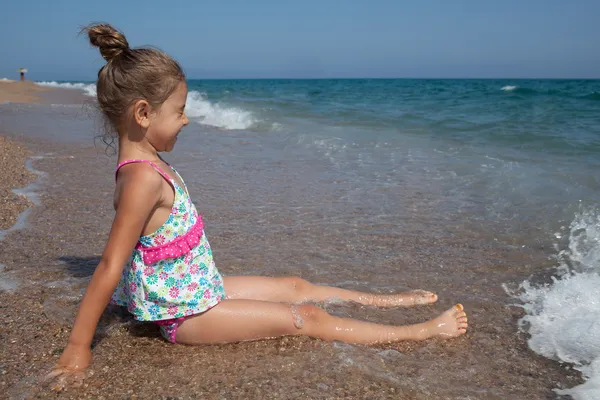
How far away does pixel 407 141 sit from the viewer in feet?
31.9

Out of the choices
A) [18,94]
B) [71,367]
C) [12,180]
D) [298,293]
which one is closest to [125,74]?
A: [71,367]

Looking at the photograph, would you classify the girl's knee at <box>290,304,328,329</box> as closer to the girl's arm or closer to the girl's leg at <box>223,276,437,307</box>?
the girl's leg at <box>223,276,437,307</box>

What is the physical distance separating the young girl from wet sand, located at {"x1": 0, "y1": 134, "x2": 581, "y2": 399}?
8 centimetres

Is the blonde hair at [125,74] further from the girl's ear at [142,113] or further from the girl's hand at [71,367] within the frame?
the girl's hand at [71,367]

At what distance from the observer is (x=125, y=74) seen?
213 cm

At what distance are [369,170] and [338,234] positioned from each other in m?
2.75

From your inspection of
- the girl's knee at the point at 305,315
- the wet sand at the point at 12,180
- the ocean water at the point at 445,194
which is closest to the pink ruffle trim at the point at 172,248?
the girl's knee at the point at 305,315

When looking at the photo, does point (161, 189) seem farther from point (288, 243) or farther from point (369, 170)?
point (369, 170)

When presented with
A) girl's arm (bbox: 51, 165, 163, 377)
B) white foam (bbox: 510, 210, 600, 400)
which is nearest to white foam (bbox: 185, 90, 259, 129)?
white foam (bbox: 510, 210, 600, 400)

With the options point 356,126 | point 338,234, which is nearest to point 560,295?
point 338,234

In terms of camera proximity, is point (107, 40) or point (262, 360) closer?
point (107, 40)

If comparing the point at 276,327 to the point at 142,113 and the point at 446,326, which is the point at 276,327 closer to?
the point at 446,326

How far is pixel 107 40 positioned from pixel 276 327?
4.56ft

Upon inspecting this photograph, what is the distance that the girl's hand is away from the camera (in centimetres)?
198
